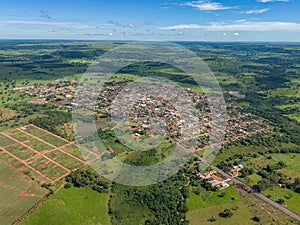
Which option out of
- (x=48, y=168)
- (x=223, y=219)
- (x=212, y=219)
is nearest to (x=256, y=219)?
(x=223, y=219)

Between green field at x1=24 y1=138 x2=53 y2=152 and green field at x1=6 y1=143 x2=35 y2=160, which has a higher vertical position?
green field at x1=24 y1=138 x2=53 y2=152

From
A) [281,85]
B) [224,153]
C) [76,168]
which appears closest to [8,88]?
[76,168]

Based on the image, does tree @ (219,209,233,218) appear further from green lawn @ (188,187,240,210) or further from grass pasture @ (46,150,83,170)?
grass pasture @ (46,150,83,170)

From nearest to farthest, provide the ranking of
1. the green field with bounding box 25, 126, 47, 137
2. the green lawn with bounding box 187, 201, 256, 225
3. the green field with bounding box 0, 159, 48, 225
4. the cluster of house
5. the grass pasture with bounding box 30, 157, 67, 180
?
the green lawn with bounding box 187, 201, 256, 225 < the green field with bounding box 0, 159, 48, 225 < the grass pasture with bounding box 30, 157, 67, 180 < the green field with bounding box 25, 126, 47, 137 < the cluster of house

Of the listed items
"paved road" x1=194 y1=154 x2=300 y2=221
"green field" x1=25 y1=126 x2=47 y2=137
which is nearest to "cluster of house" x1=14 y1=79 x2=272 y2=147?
"paved road" x1=194 y1=154 x2=300 y2=221

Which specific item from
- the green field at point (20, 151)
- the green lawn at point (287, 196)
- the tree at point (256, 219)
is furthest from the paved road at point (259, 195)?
the green field at point (20, 151)

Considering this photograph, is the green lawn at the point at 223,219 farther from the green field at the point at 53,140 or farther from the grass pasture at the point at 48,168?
the green field at the point at 53,140

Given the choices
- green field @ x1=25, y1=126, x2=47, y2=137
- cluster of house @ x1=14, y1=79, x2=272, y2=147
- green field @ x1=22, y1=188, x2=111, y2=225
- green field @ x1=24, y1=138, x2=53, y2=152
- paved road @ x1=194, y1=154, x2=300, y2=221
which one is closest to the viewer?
green field @ x1=22, y1=188, x2=111, y2=225
